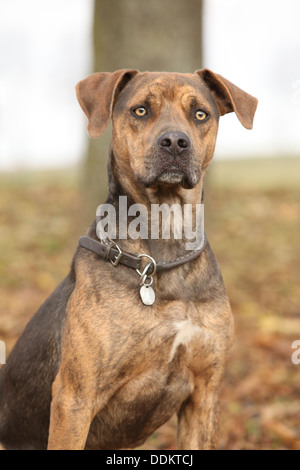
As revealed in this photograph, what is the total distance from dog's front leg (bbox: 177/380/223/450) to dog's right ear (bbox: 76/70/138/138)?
1679 millimetres

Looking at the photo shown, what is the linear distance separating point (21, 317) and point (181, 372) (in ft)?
12.9

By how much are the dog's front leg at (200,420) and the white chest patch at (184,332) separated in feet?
1.19

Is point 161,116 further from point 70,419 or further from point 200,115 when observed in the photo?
point 70,419

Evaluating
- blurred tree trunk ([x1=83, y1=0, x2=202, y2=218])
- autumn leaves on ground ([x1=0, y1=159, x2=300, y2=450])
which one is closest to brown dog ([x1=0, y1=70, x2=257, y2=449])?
autumn leaves on ground ([x1=0, y1=159, x2=300, y2=450])

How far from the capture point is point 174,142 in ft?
11.3

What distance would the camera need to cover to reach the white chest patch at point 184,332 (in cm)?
351

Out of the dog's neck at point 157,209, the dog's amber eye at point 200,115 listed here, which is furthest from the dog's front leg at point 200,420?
the dog's amber eye at point 200,115

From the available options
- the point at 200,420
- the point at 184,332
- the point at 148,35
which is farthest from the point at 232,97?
the point at 148,35

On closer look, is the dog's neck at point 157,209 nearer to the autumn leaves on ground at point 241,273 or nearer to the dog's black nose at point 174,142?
the dog's black nose at point 174,142

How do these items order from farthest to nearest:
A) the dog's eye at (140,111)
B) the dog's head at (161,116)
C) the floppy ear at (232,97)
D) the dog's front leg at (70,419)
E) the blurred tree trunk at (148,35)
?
the blurred tree trunk at (148,35)
the floppy ear at (232,97)
the dog's eye at (140,111)
the dog's head at (161,116)
the dog's front leg at (70,419)

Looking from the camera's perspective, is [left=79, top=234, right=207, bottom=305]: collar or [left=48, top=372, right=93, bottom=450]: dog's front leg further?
[left=79, top=234, right=207, bottom=305]: collar

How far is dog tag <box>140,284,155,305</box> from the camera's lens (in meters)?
3.50

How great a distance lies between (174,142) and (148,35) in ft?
12.7

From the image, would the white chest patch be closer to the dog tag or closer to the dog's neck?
the dog tag
